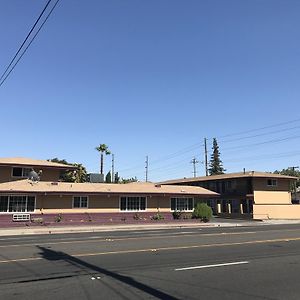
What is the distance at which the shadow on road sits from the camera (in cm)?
882

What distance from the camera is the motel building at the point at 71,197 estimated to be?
36.0 meters

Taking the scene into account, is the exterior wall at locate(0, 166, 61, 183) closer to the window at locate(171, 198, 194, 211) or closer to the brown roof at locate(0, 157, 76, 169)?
the brown roof at locate(0, 157, 76, 169)

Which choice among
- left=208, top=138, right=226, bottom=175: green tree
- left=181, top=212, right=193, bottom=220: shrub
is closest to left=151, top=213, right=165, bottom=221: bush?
left=181, top=212, right=193, bottom=220: shrub

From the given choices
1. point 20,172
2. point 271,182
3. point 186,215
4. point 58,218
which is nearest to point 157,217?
point 186,215

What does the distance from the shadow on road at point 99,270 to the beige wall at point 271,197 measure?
40826 millimetres

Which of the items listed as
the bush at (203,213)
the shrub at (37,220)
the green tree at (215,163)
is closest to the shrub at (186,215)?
the bush at (203,213)

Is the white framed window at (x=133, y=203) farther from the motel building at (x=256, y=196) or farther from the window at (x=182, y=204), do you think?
the motel building at (x=256, y=196)

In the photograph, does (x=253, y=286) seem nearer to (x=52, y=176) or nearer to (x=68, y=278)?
(x=68, y=278)

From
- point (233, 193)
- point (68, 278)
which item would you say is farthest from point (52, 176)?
point (68, 278)

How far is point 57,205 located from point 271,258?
1047 inches

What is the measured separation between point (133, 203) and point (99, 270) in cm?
3051

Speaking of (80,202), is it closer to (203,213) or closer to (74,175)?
(203,213)

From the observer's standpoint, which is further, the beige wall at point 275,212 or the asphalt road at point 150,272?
the beige wall at point 275,212

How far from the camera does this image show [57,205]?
125ft
